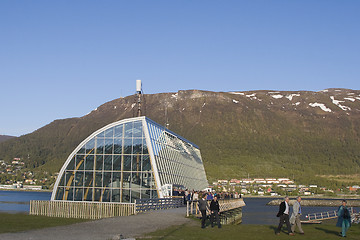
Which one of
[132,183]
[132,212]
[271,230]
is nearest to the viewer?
[271,230]

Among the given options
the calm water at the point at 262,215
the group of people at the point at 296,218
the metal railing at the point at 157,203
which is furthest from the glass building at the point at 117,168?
the group of people at the point at 296,218

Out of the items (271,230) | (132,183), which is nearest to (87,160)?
(132,183)

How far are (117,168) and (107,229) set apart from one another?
23152mm

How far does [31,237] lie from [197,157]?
61.2m

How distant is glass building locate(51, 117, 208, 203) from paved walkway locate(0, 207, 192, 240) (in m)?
14.3

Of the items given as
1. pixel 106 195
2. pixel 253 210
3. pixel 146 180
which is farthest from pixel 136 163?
pixel 253 210

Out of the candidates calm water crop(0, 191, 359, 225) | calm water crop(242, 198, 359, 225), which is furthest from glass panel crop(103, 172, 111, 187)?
calm water crop(242, 198, 359, 225)

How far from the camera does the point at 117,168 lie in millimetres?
48188

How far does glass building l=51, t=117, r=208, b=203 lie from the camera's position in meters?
47.2

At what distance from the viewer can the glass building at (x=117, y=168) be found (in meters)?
47.2

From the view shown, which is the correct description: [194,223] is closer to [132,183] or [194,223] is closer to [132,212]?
[132,212]

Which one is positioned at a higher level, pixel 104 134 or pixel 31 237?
pixel 104 134

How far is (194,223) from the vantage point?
29.6 metres

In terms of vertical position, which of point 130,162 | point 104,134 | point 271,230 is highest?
point 104,134
